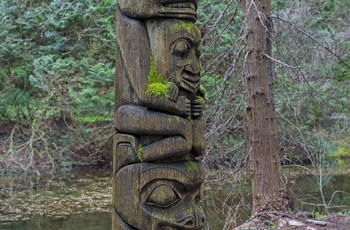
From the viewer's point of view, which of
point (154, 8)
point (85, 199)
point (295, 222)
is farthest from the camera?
point (85, 199)

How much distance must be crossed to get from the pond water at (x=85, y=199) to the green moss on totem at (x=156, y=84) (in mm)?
4216

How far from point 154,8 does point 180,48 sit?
0.40m

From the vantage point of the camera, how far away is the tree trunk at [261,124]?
21.6ft

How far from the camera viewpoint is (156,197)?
3580 millimetres

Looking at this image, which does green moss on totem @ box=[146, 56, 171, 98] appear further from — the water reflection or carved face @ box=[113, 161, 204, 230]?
the water reflection

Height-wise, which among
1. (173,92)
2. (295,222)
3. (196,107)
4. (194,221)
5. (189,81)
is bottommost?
(295,222)

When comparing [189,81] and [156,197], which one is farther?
[189,81]

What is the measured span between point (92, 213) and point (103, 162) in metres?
6.01

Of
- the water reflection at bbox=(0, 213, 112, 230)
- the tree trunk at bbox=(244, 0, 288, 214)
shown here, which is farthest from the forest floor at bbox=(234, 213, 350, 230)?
the water reflection at bbox=(0, 213, 112, 230)

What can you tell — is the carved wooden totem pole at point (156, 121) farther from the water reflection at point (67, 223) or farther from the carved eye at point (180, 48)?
the water reflection at point (67, 223)

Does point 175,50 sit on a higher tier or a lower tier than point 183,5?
lower

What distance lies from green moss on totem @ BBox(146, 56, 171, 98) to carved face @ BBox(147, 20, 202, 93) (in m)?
0.04

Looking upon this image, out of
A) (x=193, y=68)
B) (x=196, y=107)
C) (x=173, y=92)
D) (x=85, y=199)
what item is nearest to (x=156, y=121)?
(x=173, y=92)

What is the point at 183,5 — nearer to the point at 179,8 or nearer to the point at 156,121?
the point at 179,8
